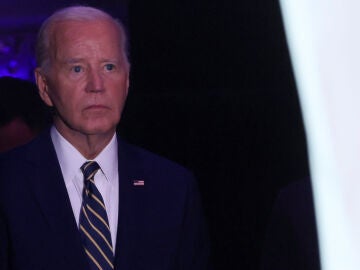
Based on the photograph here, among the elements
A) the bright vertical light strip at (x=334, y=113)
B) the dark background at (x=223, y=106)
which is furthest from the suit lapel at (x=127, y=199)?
the bright vertical light strip at (x=334, y=113)

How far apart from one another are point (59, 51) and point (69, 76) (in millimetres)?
69

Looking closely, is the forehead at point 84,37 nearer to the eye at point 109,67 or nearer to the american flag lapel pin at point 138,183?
the eye at point 109,67

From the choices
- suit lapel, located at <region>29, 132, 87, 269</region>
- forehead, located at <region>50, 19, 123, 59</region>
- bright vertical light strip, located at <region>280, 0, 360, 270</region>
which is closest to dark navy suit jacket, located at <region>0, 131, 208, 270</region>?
suit lapel, located at <region>29, 132, 87, 269</region>

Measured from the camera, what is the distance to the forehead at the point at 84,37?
113 cm

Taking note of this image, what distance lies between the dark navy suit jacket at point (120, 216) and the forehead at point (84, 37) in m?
0.22

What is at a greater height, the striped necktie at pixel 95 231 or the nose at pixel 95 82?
the nose at pixel 95 82

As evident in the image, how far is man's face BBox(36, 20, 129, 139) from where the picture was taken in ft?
3.63

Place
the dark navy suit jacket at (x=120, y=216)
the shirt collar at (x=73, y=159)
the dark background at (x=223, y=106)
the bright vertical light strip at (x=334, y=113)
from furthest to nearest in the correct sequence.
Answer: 1. the dark background at (x=223, y=106)
2. the shirt collar at (x=73, y=159)
3. the dark navy suit jacket at (x=120, y=216)
4. the bright vertical light strip at (x=334, y=113)

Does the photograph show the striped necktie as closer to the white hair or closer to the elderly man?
the elderly man

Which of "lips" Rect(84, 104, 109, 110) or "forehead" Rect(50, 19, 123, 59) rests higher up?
"forehead" Rect(50, 19, 123, 59)

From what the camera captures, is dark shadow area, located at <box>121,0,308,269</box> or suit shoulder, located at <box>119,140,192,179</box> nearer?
suit shoulder, located at <box>119,140,192,179</box>

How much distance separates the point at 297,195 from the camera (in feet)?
3.57

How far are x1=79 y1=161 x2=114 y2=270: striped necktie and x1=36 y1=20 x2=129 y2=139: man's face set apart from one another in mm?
145

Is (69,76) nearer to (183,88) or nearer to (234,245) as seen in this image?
(183,88)
